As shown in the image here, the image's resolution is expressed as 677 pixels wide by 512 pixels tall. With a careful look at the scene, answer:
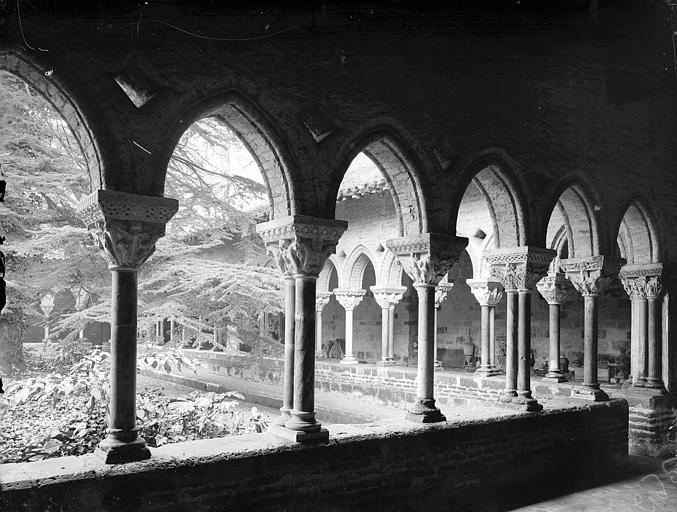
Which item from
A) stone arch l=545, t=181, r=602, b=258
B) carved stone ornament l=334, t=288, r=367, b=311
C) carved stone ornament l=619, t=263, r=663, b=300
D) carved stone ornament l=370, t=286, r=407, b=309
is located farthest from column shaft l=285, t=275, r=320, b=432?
carved stone ornament l=334, t=288, r=367, b=311

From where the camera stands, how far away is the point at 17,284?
7.51 m

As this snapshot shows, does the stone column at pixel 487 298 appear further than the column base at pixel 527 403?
Yes

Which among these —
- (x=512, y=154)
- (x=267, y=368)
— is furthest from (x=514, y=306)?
(x=267, y=368)

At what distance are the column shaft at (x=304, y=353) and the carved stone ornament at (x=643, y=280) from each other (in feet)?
20.9

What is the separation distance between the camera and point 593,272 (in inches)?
332

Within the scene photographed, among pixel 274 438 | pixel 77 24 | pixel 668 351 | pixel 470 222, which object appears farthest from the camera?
pixel 470 222

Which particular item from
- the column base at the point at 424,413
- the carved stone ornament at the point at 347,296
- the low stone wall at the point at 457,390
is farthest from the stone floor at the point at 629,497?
the carved stone ornament at the point at 347,296

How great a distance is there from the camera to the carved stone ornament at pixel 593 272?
8.38 meters

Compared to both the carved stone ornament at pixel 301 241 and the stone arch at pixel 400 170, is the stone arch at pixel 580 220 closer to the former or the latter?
the stone arch at pixel 400 170

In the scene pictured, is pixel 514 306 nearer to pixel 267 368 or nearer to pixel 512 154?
pixel 512 154

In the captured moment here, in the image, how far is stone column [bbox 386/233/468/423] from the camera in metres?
6.21

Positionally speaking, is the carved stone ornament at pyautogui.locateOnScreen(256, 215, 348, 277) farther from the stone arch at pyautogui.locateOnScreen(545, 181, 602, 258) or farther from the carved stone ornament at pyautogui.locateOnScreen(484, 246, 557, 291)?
the stone arch at pyautogui.locateOnScreen(545, 181, 602, 258)

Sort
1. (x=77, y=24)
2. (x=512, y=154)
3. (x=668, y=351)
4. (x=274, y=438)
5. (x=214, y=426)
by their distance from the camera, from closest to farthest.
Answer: (x=77, y=24)
(x=274, y=438)
(x=214, y=426)
(x=512, y=154)
(x=668, y=351)

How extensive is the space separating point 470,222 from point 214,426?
24.9 feet
